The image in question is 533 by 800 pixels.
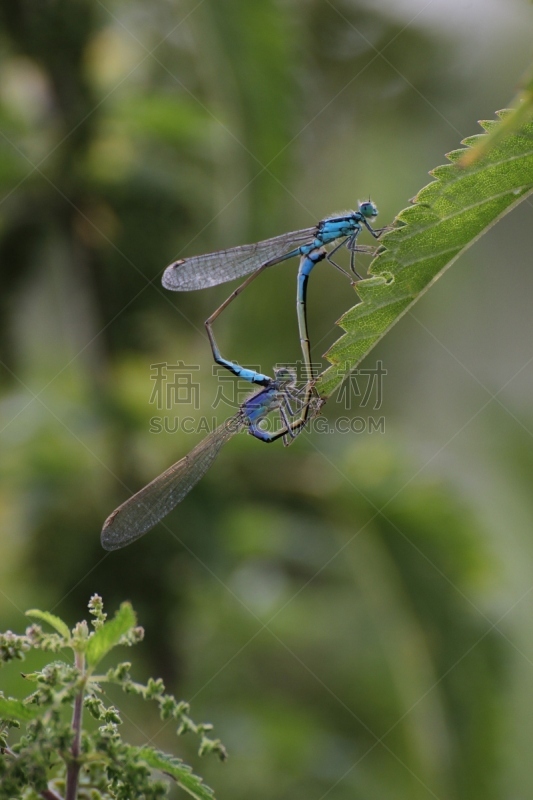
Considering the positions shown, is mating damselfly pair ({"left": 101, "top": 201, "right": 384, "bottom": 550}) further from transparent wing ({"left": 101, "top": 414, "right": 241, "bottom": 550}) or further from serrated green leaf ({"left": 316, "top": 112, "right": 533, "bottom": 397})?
serrated green leaf ({"left": 316, "top": 112, "right": 533, "bottom": 397})

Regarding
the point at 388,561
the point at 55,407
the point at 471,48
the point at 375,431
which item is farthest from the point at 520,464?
the point at 55,407

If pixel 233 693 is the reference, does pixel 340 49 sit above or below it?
above

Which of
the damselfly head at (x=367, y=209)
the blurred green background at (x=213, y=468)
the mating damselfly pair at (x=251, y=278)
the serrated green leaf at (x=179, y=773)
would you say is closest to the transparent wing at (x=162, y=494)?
the mating damselfly pair at (x=251, y=278)

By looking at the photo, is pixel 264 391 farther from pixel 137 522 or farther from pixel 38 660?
pixel 38 660

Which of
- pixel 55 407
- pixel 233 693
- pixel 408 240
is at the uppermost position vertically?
pixel 408 240

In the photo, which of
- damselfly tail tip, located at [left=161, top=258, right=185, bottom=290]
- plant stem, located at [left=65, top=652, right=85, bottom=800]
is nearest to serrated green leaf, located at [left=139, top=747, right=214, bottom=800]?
plant stem, located at [left=65, top=652, right=85, bottom=800]

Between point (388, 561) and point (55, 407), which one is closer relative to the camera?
point (55, 407)

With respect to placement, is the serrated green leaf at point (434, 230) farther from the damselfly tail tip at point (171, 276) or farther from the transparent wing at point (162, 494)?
the damselfly tail tip at point (171, 276)
